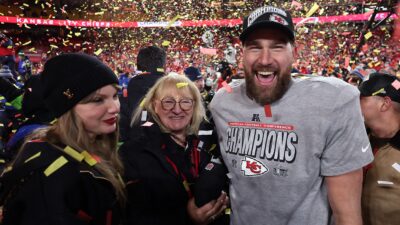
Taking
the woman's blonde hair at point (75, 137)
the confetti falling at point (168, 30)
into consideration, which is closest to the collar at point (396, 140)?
the woman's blonde hair at point (75, 137)

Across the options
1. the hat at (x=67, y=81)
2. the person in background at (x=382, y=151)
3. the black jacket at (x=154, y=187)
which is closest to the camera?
the hat at (x=67, y=81)

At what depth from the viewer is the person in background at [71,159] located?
146 centimetres

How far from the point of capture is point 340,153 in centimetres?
156

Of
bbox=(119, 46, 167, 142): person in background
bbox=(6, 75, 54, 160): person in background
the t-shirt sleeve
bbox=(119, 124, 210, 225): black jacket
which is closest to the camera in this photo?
the t-shirt sleeve

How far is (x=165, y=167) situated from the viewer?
7.09 ft

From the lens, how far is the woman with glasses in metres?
2.15

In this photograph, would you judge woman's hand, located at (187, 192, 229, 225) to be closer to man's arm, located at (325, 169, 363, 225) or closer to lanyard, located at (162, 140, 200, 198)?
lanyard, located at (162, 140, 200, 198)

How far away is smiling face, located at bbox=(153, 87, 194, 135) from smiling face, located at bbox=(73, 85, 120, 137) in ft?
1.67

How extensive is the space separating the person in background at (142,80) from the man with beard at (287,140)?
193cm

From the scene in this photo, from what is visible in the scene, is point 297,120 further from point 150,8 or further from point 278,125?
point 150,8

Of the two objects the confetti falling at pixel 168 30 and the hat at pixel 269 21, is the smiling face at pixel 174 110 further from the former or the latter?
the confetti falling at pixel 168 30

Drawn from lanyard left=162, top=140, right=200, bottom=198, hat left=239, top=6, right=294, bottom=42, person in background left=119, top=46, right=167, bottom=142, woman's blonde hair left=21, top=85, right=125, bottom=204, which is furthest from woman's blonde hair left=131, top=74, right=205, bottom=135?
person in background left=119, top=46, right=167, bottom=142

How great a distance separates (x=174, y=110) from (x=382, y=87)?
148 centimetres

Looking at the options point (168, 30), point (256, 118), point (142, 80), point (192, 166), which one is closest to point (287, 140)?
point (256, 118)
